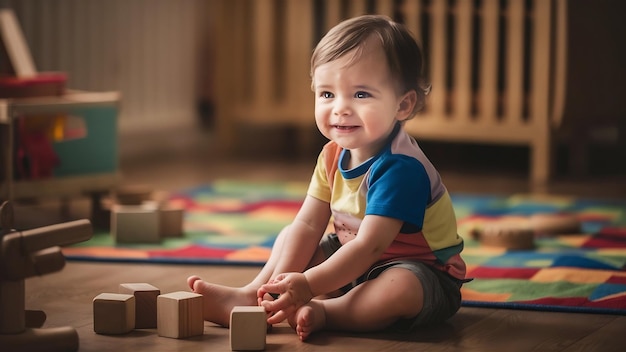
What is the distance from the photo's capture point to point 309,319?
124 centimetres

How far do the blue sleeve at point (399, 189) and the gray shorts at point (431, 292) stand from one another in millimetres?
60

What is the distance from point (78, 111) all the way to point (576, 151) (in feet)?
4.95

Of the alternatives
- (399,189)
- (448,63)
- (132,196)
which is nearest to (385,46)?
(399,189)

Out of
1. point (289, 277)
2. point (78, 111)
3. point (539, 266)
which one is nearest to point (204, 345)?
point (289, 277)

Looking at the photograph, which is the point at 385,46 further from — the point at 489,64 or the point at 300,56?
the point at 300,56

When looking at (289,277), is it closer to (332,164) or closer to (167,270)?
(332,164)

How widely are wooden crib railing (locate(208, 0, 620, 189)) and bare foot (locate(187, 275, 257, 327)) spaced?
1470 millimetres

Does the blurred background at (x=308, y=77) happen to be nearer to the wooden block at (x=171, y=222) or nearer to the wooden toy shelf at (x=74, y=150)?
the wooden toy shelf at (x=74, y=150)

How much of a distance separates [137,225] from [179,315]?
659mm

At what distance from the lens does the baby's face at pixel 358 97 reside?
1291mm

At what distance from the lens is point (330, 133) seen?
1323 millimetres

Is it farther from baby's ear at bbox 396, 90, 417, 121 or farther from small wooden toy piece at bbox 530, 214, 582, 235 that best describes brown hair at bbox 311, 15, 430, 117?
small wooden toy piece at bbox 530, 214, 582, 235

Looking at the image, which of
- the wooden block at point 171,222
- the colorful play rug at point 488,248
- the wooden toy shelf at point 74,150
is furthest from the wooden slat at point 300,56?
the wooden block at point 171,222

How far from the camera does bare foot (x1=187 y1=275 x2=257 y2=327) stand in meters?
1.30
